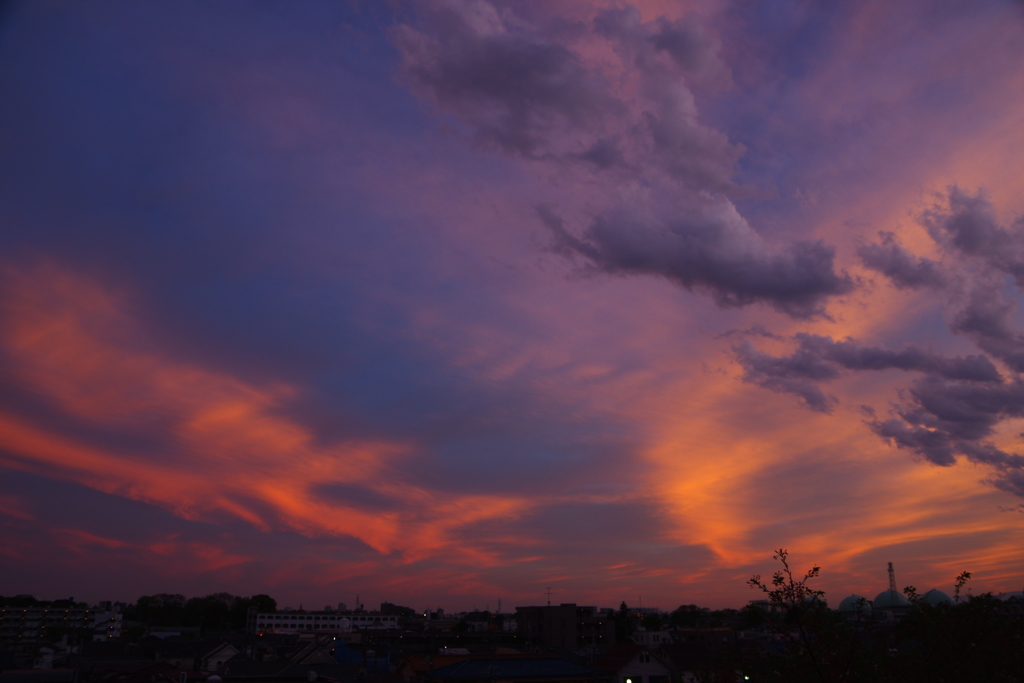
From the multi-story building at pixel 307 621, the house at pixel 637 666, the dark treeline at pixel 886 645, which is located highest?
the dark treeline at pixel 886 645

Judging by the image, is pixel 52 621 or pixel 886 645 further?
pixel 52 621

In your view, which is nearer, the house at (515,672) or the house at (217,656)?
the house at (515,672)

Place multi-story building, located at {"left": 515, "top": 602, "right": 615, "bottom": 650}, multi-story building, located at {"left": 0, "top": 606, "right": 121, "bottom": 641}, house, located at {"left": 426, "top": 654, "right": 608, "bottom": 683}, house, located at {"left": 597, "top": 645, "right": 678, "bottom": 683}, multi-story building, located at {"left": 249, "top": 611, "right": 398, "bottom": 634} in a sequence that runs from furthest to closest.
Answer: multi-story building, located at {"left": 249, "top": 611, "right": 398, "bottom": 634} → multi-story building, located at {"left": 0, "top": 606, "right": 121, "bottom": 641} → multi-story building, located at {"left": 515, "top": 602, "right": 615, "bottom": 650} → house, located at {"left": 597, "top": 645, "right": 678, "bottom": 683} → house, located at {"left": 426, "top": 654, "right": 608, "bottom": 683}

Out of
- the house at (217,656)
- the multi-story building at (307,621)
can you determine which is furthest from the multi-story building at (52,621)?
the house at (217,656)

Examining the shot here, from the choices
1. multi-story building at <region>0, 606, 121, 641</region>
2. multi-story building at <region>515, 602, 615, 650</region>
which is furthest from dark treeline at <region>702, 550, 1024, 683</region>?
multi-story building at <region>0, 606, 121, 641</region>

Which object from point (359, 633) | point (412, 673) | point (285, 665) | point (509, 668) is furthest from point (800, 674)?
point (359, 633)

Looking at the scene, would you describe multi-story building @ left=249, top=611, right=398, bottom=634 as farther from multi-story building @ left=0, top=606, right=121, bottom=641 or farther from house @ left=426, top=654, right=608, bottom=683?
house @ left=426, top=654, right=608, bottom=683

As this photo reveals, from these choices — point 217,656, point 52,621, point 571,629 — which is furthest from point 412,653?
point 52,621

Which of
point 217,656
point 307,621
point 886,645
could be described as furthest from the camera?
point 307,621

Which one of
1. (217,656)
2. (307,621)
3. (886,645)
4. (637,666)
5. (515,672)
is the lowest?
(307,621)

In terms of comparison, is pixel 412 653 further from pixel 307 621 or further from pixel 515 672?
pixel 307 621

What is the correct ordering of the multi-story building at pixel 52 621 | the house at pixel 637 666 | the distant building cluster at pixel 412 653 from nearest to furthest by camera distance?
the distant building cluster at pixel 412 653, the house at pixel 637 666, the multi-story building at pixel 52 621

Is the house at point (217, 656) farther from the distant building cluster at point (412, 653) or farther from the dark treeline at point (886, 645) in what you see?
the dark treeline at point (886, 645)

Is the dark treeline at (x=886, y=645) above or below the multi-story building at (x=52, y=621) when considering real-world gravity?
above
